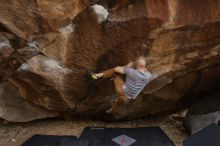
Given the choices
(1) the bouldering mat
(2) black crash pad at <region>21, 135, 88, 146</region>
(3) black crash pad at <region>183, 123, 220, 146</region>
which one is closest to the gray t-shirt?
(3) black crash pad at <region>183, 123, 220, 146</region>

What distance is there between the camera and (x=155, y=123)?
726cm

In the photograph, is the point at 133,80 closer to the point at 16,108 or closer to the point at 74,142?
the point at 74,142

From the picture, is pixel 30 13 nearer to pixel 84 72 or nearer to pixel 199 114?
A: pixel 84 72

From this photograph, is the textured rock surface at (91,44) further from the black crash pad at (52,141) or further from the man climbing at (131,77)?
the black crash pad at (52,141)

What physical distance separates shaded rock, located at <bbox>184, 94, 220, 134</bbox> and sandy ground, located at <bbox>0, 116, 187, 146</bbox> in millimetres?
283

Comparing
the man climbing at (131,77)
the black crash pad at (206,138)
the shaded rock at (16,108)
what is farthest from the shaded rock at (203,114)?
the shaded rock at (16,108)

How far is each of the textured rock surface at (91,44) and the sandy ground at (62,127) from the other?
34 cm

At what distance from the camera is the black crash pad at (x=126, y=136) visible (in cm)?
630

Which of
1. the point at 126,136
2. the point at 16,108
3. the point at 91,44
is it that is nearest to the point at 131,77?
the point at 91,44

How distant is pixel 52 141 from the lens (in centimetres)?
629

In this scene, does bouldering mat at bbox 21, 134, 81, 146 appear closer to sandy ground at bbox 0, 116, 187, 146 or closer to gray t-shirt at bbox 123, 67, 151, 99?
sandy ground at bbox 0, 116, 187, 146

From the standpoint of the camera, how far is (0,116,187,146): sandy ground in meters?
6.73

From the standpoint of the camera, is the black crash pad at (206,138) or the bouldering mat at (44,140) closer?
the black crash pad at (206,138)

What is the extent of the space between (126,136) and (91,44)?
72.6 inches
